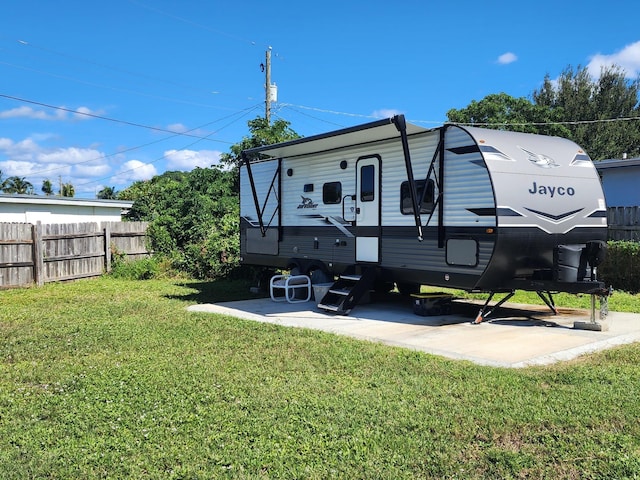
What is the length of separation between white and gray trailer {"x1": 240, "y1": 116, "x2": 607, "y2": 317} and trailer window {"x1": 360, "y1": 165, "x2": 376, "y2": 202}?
0.02m

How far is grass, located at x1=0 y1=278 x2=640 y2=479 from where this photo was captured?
144 inches

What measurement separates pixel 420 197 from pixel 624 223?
6.72m

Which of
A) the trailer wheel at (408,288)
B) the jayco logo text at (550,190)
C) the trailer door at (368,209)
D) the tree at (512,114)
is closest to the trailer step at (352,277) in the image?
the trailer door at (368,209)

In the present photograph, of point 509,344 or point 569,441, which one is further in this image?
point 509,344

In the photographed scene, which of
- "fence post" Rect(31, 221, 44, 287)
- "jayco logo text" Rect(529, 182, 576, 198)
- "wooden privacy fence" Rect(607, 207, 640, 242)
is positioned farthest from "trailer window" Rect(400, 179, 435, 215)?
"fence post" Rect(31, 221, 44, 287)

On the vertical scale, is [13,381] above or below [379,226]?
below

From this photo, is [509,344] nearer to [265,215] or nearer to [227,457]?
[227,457]

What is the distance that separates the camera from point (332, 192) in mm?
10930

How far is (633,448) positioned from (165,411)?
11.0ft

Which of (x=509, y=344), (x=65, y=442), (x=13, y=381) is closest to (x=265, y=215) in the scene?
(x=509, y=344)

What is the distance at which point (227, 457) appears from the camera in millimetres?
3754

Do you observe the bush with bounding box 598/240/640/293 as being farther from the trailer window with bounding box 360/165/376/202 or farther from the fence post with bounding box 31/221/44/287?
the fence post with bounding box 31/221/44/287

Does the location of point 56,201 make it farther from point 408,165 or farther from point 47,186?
point 47,186

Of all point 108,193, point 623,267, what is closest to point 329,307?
point 623,267
